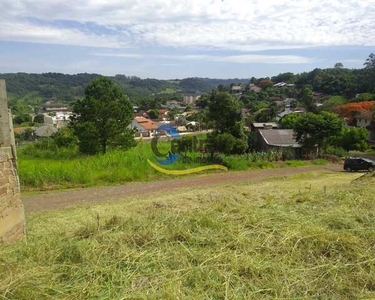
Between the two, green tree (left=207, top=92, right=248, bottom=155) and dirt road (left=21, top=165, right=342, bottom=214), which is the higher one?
green tree (left=207, top=92, right=248, bottom=155)

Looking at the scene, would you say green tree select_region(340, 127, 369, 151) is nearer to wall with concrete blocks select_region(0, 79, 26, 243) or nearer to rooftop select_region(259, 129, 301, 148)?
rooftop select_region(259, 129, 301, 148)

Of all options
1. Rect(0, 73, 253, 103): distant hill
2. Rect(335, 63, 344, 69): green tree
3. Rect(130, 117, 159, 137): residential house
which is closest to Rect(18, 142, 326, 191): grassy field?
Rect(130, 117, 159, 137): residential house

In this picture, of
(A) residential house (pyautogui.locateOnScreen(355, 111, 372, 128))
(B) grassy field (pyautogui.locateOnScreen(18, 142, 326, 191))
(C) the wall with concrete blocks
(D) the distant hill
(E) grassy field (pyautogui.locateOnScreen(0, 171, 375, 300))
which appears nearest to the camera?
(E) grassy field (pyautogui.locateOnScreen(0, 171, 375, 300))

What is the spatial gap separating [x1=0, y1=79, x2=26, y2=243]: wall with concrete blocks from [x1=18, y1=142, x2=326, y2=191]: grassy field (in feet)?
28.5

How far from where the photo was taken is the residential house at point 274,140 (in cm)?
2489

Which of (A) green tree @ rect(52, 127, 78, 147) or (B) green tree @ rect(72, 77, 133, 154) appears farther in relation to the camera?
(A) green tree @ rect(52, 127, 78, 147)

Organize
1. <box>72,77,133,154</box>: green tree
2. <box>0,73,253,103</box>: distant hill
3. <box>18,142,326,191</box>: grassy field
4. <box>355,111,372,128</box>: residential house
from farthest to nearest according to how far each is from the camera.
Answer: <box>0,73,253,103</box>: distant hill < <box>355,111,372,128</box>: residential house < <box>72,77,133,154</box>: green tree < <box>18,142,326,191</box>: grassy field

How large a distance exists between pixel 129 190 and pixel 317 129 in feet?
47.0

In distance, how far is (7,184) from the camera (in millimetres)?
4766

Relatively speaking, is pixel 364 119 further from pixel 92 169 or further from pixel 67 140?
pixel 92 169

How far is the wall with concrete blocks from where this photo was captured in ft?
15.2

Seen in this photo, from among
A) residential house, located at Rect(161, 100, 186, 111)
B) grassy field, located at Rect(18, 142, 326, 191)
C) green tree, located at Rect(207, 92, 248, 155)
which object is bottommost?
residential house, located at Rect(161, 100, 186, 111)

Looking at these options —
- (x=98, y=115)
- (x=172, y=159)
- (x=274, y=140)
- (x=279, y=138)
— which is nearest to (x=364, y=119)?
(x=279, y=138)

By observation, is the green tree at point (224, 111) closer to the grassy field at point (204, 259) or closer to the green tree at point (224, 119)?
the green tree at point (224, 119)
